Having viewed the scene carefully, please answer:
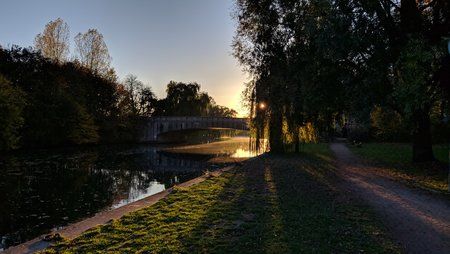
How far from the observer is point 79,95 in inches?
2133

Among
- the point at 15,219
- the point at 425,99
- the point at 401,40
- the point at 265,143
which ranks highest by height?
the point at 401,40

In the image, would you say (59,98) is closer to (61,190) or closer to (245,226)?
(61,190)

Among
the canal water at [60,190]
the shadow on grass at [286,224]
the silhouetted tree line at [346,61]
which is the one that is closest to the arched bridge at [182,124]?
the canal water at [60,190]

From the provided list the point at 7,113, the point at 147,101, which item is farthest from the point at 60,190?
the point at 147,101

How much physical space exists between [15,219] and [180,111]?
96.6 m

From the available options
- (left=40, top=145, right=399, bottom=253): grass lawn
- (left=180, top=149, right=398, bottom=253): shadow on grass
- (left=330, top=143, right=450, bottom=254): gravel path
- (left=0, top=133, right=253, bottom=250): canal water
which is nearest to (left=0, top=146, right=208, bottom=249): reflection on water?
(left=0, top=133, right=253, bottom=250): canal water

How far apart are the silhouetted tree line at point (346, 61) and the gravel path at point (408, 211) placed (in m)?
3.53

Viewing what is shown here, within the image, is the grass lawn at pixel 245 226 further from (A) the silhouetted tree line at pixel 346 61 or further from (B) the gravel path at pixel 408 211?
(A) the silhouetted tree line at pixel 346 61

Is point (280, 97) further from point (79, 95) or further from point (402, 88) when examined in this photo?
point (79, 95)

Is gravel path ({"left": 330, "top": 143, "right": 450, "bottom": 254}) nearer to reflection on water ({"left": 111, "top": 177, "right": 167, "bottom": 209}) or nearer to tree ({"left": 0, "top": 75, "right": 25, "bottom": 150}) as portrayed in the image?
reflection on water ({"left": 111, "top": 177, "right": 167, "bottom": 209})

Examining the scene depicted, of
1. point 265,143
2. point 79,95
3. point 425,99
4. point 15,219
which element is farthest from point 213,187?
point 79,95

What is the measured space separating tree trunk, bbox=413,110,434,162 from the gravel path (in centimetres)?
612

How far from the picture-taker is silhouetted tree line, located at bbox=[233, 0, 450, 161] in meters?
17.1

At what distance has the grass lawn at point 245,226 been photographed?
25.8ft
